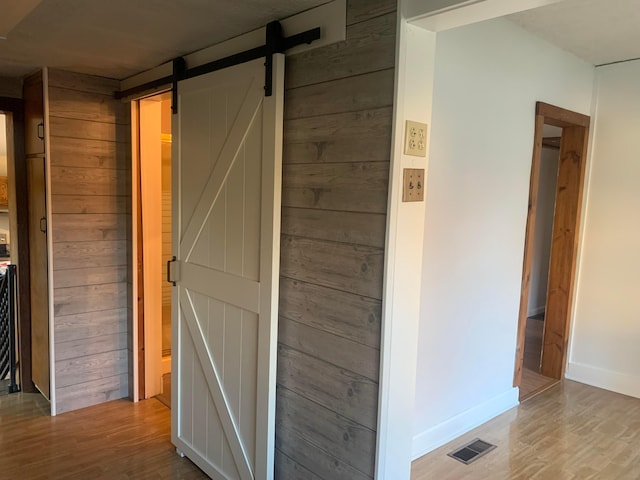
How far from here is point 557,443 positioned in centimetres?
282

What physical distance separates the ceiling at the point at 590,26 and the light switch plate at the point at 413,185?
1.35 metres

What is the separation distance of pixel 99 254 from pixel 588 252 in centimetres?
359

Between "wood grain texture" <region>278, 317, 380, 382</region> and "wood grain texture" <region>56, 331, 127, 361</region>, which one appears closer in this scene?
"wood grain texture" <region>278, 317, 380, 382</region>

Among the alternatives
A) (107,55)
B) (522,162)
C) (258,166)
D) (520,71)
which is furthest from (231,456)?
(520,71)

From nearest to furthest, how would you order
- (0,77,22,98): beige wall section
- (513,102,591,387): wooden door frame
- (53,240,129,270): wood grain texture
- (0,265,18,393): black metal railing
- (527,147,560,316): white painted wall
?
(53,240,129,270): wood grain texture
(0,77,22,98): beige wall section
(0,265,18,393): black metal railing
(513,102,591,387): wooden door frame
(527,147,560,316): white painted wall

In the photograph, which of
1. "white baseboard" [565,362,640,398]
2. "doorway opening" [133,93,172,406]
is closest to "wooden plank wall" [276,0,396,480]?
"doorway opening" [133,93,172,406]

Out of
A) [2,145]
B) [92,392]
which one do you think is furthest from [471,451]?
[2,145]

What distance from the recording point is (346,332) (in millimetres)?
1786

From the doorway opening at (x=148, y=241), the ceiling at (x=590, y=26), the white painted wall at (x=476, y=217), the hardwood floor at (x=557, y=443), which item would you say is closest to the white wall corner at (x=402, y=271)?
the white painted wall at (x=476, y=217)

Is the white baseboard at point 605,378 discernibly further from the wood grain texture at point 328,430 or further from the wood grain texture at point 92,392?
the wood grain texture at point 92,392

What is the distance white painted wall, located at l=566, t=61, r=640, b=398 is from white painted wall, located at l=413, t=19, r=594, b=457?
56 centimetres

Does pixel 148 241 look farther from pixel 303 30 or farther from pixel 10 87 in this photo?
pixel 303 30

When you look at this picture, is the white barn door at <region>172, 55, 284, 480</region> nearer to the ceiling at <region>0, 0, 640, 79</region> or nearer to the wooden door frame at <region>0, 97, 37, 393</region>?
the ceiling at <region>0, 0, 640, 79</region>

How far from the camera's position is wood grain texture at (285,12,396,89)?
1.59 m
